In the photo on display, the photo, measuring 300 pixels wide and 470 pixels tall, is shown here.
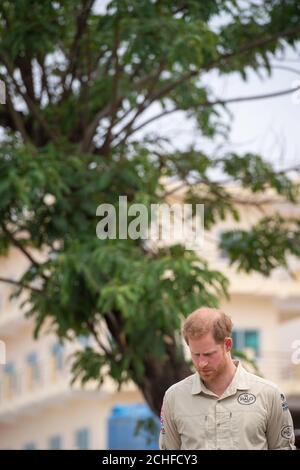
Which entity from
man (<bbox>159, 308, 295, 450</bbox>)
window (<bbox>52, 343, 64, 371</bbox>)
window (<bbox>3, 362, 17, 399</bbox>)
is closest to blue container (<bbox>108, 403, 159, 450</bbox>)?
window (<bbox>52, 343, 64, 371</bbox>)

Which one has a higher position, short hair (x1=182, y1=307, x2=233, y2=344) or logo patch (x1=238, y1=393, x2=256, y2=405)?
short hair (x1=182, y1=307, x2=233, y2=344)

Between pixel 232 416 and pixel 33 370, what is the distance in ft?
133

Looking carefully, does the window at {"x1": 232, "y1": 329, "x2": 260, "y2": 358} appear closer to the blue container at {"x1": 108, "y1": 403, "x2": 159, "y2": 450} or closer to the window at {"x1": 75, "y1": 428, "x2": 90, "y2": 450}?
the window at {"x1": 75, "y1": 428, "x2": 90, "y2": 450}

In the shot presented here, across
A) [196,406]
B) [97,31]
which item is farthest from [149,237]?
[196,406]

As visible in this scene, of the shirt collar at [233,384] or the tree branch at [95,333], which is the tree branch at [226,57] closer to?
the tree branch at [95,333]

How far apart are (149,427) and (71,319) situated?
268cm

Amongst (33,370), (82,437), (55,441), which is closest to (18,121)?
(82,437)

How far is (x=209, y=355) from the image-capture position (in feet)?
17.6

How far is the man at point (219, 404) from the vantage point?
5332 mm

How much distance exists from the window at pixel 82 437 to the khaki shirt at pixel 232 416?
3675cm

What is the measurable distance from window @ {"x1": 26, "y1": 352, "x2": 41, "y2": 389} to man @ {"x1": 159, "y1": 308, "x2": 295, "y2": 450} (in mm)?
40004

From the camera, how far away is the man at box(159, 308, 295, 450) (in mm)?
5332

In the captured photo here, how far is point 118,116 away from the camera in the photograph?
48.7 feet

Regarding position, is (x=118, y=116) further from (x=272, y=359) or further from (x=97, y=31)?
(x=272, y=359)
